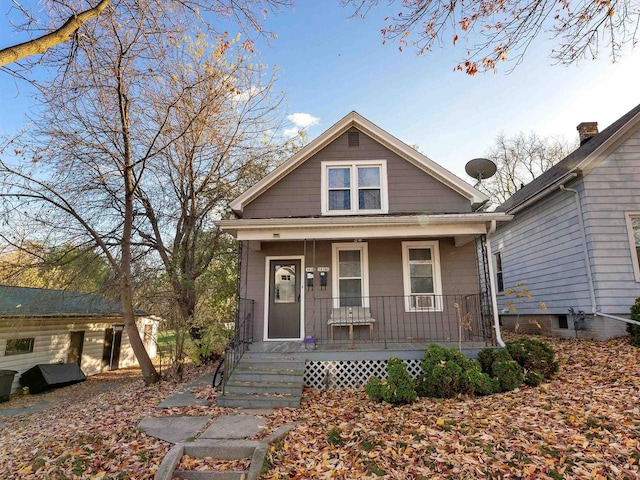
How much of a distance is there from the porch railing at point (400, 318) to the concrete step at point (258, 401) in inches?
101

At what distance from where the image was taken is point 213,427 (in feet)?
15.9

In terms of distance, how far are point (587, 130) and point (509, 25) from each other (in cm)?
991

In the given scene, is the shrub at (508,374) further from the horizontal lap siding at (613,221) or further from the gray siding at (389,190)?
the gray siding at (389,190)

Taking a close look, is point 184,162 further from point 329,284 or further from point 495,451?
point 495,451

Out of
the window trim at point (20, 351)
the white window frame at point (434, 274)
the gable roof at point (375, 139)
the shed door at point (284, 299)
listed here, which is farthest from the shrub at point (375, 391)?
the window trim at point (20, 351)

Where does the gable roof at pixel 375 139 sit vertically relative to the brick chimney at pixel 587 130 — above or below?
below

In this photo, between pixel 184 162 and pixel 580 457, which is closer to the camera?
pixel 580 457

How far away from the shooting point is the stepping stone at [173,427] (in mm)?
4550

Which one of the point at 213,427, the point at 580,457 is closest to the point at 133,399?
the point at 213,427

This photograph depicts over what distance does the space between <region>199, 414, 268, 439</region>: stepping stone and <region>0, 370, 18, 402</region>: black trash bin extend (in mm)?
10740

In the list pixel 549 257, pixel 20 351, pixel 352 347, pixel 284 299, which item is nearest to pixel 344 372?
pixel 352 347

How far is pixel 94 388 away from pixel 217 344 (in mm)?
6552

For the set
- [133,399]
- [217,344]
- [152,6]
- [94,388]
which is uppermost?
[152,6]

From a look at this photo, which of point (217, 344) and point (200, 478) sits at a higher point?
point (217, 344)
